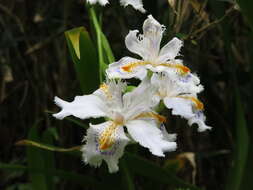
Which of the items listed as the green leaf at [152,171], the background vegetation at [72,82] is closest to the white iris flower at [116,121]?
the green leaf at [152,171]

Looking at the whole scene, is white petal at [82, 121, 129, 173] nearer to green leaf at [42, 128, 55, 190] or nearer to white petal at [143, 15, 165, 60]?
white petal at [143, 15, 165, 60]

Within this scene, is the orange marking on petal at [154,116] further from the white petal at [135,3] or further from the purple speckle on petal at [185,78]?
the white petal at [135,3]

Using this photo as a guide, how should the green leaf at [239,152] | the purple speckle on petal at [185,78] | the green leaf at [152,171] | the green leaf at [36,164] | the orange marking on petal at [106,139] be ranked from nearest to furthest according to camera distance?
the orange marking on petal at [106,139] < the purple speckle on petal at [185,78] < the green leaf at [152,171] < the green leaf at [239,152] < the green leaf at [36,164]

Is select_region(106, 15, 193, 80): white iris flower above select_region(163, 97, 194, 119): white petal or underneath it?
above

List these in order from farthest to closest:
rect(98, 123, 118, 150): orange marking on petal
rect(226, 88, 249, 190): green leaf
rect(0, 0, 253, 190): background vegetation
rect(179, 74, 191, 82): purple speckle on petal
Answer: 1. rect(0, 0, 253, 190): background vegetation
2. rect(226, 88, 249, 190): green leaf
3. rect(179, 74, 191, 82): purple speckle on petal
4. rect(98, 123, 118, 150): orange marking on petal

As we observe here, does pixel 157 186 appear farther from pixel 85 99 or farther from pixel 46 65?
pixel 46 65

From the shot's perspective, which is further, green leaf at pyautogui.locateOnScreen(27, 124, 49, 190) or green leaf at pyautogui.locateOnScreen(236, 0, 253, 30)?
green leaf at pyautogui.locateOnScreen(27, 124, 49, 190)

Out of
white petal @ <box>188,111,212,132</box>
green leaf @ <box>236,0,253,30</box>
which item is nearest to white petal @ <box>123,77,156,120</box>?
white petal @ <box>188,111,212,132</box>

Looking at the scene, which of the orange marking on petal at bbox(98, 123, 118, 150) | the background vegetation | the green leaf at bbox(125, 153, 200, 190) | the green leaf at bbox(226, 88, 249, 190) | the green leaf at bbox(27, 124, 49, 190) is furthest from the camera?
the background vegetation

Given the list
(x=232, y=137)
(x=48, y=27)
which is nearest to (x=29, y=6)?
(x=48, y=27)
